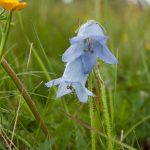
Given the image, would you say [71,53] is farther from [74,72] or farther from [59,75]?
[59,75]

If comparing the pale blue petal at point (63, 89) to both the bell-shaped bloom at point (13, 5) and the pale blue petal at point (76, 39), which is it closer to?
the pale blue petal at point (76, 39)

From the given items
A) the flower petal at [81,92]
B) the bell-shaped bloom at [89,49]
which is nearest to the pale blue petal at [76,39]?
the bell-shaped bloom at [89,49]

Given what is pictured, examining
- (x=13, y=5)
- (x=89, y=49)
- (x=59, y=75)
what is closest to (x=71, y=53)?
(x=89, y=49)

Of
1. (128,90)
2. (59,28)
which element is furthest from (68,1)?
(128,90)

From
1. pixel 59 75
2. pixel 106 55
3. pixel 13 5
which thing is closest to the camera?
pixel 13 5

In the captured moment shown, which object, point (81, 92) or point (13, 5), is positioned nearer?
point (13, 5)

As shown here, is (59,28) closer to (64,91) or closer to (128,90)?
Result: (128,90)
